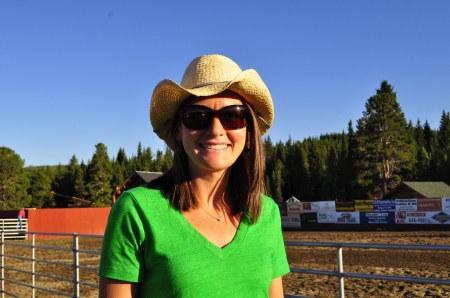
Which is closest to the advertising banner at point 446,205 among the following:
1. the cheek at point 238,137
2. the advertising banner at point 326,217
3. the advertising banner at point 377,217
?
the advertising banner at point 377,217

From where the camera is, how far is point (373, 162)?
180 ft

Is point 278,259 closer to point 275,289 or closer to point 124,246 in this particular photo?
point 275,289

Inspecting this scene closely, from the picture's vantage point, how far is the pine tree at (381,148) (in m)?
54.2

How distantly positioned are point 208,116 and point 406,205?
97.2 ft

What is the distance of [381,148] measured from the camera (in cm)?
5444

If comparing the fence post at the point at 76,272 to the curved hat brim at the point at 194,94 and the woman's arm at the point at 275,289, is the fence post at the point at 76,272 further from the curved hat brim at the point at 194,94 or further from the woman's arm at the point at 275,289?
the woman's arm at the point at 275,289

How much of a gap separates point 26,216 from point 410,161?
132ft

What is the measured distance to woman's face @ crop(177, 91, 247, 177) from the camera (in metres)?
1.84

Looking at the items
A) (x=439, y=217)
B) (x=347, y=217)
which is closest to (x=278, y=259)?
(x=439, y=217)

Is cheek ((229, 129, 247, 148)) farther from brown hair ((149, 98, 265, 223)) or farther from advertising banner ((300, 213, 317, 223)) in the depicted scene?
advertising banner ((300, 213, 317, 223))

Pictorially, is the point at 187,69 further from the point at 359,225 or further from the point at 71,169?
the point at 71,169

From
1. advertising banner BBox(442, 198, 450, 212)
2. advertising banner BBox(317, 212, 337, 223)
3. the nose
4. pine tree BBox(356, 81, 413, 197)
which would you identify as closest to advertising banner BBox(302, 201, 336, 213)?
advertising banner BBox(317, 212, 337, 223)

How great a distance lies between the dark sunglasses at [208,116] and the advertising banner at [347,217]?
3105cm

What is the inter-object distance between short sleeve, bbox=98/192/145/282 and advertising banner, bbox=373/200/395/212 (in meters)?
30.4
